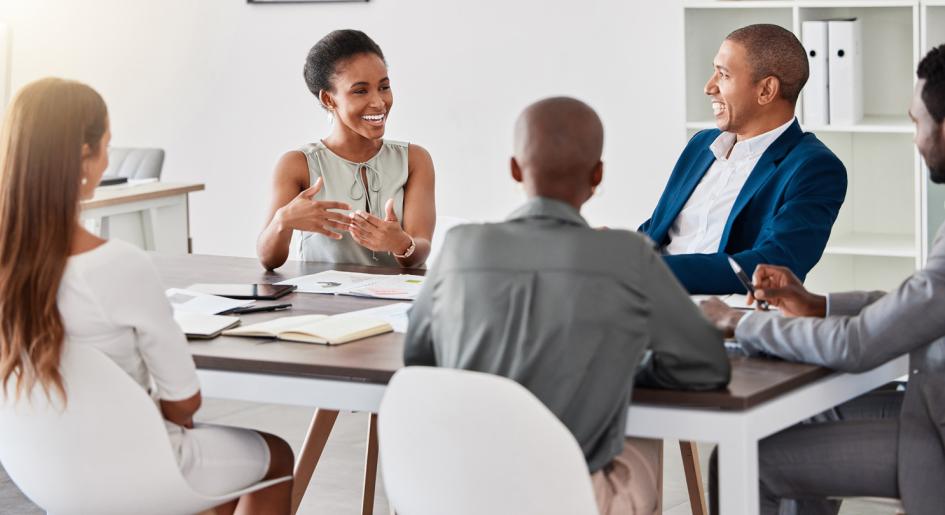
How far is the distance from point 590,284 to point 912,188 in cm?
278

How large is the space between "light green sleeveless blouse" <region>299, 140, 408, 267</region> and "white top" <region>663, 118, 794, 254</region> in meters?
0.67

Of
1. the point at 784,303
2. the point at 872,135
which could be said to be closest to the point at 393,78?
the point at 872,135

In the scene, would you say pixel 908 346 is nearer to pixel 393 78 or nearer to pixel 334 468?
pixel 334 468

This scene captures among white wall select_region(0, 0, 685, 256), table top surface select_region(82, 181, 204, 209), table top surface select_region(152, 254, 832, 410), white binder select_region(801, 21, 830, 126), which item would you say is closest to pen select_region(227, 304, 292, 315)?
table top surface select_region(152, 254, 832, 410)

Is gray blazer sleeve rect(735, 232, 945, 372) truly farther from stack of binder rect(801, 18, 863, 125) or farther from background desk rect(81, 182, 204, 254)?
background desk rect(81, 182, 204, 254)

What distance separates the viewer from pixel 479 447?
165 cm

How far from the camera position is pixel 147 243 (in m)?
4.61

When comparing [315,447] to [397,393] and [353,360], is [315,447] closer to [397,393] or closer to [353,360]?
[353,360]

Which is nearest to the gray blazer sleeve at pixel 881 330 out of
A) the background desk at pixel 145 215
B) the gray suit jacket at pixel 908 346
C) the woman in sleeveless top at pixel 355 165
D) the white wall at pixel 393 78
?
the gray suit jacket at pixel 908 346

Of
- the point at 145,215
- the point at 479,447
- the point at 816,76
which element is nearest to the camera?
the point at 479,447

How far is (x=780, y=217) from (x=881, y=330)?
2.79 ft

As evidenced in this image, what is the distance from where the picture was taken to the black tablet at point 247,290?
2509mm

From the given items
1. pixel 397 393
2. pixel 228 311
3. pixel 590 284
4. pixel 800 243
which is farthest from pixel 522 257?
pixel 800 243

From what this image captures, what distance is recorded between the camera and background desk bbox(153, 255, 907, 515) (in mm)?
1726
